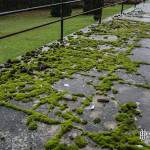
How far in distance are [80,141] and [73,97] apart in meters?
0.87

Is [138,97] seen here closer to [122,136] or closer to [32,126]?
[122,136]

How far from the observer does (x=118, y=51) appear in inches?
204

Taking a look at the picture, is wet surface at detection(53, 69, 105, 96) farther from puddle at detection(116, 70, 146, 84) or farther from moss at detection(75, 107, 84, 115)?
moss at detection(75, 107, 84, 115)

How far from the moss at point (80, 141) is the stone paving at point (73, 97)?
2 cm

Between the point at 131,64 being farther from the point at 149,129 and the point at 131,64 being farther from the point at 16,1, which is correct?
the point at 16,1

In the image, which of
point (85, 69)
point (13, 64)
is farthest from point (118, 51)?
point (13, 64)

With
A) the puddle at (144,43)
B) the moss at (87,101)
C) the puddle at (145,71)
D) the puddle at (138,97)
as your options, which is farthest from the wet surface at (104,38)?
the moss at (87,101)

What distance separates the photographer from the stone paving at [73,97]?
2.49 m

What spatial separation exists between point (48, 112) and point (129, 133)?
2.47 ft

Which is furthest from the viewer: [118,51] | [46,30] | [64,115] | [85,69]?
[46,30]

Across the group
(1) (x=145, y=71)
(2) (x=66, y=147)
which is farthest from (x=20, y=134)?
(1) (x=145, y=71)

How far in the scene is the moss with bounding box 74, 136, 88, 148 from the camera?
230cm

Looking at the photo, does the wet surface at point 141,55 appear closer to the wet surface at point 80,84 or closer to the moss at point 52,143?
the wet surface at point 80,84

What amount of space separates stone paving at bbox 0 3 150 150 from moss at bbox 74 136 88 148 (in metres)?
0.02
